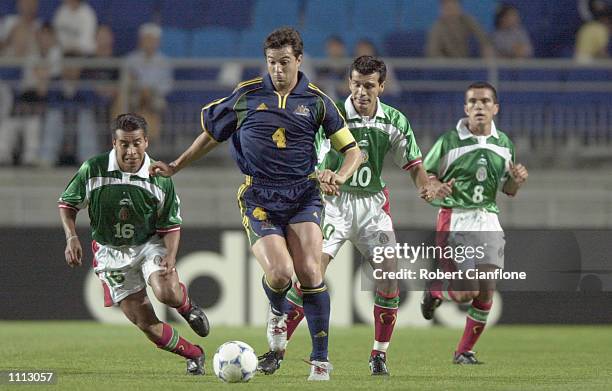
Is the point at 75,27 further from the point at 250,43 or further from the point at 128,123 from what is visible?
the point at 128,123

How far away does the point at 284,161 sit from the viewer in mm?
7770

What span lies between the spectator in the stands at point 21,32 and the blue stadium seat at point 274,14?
3.07 m

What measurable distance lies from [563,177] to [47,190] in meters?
6.04

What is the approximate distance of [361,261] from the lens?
13797 mm

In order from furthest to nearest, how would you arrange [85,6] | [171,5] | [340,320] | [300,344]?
[171,5] → [85,6] → [340,320] → [300,344]

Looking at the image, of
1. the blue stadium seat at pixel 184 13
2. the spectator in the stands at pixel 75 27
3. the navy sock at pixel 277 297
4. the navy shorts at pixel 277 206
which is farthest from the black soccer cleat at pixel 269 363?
the blue stadium seat at pixel 184 13

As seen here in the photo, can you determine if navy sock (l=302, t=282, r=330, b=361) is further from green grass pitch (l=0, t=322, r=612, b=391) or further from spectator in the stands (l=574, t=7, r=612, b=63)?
spectator in the stands (l=574, t=7, r=612, b=63)

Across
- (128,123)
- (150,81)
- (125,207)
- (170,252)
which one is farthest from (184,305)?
(150,81)

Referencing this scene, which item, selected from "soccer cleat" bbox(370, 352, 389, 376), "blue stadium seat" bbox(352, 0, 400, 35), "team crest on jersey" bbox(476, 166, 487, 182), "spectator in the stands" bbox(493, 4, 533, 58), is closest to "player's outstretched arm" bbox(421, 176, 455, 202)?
"team crest on jersey" bbox(476, 166, 487, 182)

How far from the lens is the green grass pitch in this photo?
7.49 m

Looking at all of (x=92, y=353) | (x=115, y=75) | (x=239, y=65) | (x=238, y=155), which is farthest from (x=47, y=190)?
(x=238, y=155)

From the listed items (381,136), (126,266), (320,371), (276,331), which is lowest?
(320,371)

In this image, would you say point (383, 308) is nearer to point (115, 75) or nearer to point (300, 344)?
point (300, 344)

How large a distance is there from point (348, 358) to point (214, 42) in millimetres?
8268
